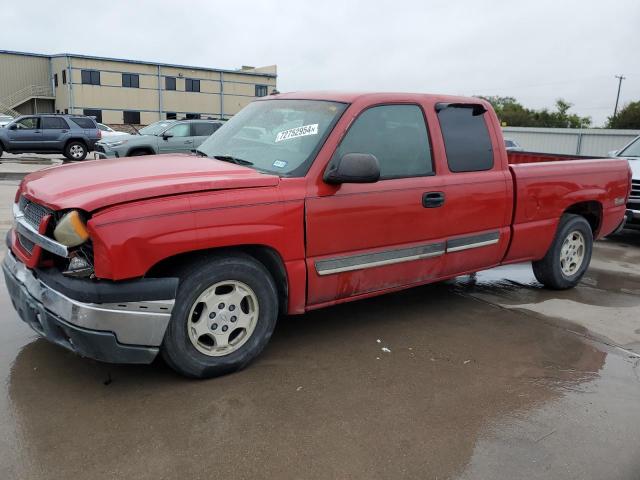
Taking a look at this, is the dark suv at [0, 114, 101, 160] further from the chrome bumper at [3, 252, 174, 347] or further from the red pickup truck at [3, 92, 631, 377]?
the chrome bumper at [3, 252, 174, 347]

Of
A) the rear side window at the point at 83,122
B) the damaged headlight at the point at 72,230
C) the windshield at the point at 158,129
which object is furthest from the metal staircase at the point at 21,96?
the damaged headlight at the point at 72,230

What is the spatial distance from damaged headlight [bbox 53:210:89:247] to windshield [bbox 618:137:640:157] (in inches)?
362

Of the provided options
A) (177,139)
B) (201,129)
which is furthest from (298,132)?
(201,129)

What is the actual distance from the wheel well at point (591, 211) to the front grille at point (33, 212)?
469 cm

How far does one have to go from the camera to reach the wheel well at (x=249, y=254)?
11.0 feet

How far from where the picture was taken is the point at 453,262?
4.68 metres

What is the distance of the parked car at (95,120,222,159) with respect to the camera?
601 inches

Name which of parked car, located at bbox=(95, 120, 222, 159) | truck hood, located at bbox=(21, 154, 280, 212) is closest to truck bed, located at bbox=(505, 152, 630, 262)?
truck hood, located at bbox=(21, 154, 280, 212)

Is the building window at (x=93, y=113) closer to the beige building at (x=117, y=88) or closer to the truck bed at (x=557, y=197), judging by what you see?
the beige building at (x=117, y=88)

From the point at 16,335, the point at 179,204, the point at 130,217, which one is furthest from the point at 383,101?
the point at 16,335

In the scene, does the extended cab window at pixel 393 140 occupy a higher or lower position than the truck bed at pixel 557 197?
higher

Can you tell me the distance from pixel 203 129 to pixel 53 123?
724cm

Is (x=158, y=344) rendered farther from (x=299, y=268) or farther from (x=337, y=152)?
(x=337, y=152)

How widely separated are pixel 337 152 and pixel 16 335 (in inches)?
106
